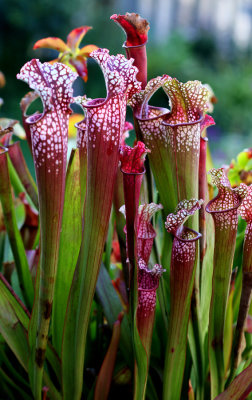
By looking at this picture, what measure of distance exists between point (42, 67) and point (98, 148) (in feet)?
A: 0.26

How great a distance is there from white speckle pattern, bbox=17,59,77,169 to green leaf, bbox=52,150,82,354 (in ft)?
0.29

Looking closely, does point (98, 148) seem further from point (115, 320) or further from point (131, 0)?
point (131, 0)

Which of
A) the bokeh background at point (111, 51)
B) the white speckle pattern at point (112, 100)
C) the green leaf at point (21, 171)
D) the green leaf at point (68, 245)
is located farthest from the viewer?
the bokeh background at point (111, 51)

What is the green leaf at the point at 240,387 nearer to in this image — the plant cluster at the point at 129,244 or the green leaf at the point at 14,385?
the plant cluster at the point at 129,244

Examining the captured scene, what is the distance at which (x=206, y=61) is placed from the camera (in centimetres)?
779

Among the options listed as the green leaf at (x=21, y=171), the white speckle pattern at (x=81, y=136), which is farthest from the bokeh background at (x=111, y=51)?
the white speckle pattern at (x=81, y=136)

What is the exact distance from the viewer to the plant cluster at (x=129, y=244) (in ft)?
1.22

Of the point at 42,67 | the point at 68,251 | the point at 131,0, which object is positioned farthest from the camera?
the point at 131,0

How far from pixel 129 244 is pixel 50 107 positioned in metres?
0.14

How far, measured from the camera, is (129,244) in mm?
398

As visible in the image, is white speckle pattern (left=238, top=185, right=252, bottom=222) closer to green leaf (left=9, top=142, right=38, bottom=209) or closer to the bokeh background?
green leaf (left=9, top=142, right=38, bottom=209)

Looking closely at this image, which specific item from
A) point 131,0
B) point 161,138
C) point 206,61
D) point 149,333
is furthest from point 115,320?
point 131,0

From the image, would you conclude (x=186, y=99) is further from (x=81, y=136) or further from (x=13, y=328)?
(x=13, y=328)

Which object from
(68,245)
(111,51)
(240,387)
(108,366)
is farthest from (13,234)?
(111,51)
